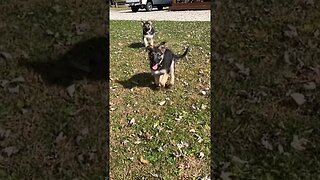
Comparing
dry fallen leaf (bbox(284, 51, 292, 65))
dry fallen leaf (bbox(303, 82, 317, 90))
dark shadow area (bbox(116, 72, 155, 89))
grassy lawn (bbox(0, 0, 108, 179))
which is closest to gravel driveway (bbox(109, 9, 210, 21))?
dark shadow area (bbox(116, 72, 155, 89))

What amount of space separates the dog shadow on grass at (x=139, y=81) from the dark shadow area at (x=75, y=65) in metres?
0.93

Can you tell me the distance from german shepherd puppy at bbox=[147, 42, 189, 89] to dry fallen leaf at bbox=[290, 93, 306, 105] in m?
1.46

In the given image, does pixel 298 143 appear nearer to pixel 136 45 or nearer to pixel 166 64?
pixel 166 64

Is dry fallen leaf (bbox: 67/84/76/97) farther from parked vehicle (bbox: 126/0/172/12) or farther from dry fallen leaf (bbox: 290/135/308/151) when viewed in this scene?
parked vehicle (bbox: 126/0/172/12)

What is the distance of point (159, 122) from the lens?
139 inches

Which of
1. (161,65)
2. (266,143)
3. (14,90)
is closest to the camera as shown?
(266,143)

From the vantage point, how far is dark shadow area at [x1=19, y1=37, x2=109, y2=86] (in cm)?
346

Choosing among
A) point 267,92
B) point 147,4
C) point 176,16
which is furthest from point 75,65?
point 147,4

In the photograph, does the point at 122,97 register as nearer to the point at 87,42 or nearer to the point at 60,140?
the point at 87,42

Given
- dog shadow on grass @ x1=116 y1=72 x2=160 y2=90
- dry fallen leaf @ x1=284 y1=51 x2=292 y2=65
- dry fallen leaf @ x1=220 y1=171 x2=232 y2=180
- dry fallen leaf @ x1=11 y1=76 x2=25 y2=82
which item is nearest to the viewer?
dry fallen leaf @ x1=220 y1=171 x2=232 y2=180

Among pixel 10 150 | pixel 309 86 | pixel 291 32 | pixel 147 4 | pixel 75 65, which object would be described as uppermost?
pixel 147 4

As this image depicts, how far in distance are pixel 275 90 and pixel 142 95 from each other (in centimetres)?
138

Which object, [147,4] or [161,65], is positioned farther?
[147,4]

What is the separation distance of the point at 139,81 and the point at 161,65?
458 millimetres
